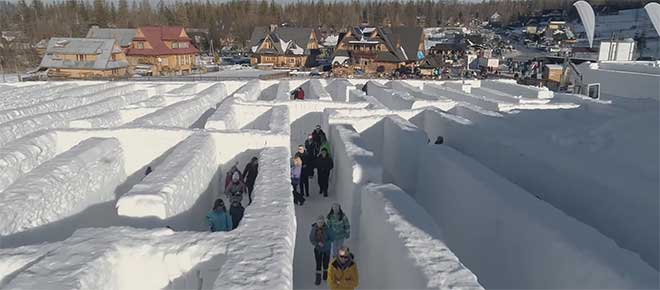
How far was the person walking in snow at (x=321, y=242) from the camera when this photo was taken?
20.6 feet

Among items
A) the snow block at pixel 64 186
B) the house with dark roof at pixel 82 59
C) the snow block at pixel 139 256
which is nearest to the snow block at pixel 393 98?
the snow block at pixel 64 186

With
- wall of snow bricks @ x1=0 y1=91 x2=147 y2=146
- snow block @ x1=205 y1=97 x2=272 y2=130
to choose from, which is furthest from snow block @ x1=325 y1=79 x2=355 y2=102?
wall of snow bricks @ x1=0 y1=91 x2=147 y2=146

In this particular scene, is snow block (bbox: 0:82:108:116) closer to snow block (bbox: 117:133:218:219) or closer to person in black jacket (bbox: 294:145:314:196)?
snow block (bbox: 117:133:218:219)

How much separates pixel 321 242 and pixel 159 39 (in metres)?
49.6

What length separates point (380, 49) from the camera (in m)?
46.6

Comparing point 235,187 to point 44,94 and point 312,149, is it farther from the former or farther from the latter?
point 44,94

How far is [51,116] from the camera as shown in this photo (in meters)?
11.8

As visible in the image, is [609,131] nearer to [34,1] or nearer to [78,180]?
[78,180]

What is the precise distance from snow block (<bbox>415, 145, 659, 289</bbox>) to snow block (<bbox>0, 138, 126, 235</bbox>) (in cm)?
601

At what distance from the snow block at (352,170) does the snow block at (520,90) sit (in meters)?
10.2

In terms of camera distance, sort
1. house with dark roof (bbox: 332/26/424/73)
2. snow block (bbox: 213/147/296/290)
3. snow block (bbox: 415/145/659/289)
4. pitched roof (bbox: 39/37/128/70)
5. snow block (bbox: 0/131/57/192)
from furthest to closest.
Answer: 1. house with dark roof (bbox: 332/26/424/73)
2. pitched roof (bbox: 39/37/128/70)
3. snow block (bbox: 0/131/57/192)
4. snow block (bbox: 415/145/659/289)
5. snow block (bbox: 213/147/296/290)

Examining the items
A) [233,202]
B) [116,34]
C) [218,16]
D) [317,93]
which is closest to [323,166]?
[233,202]

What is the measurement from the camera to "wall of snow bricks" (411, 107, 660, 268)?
5852 millimetres

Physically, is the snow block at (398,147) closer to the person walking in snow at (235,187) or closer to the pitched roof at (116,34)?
the person walking in snow at (235,187)
